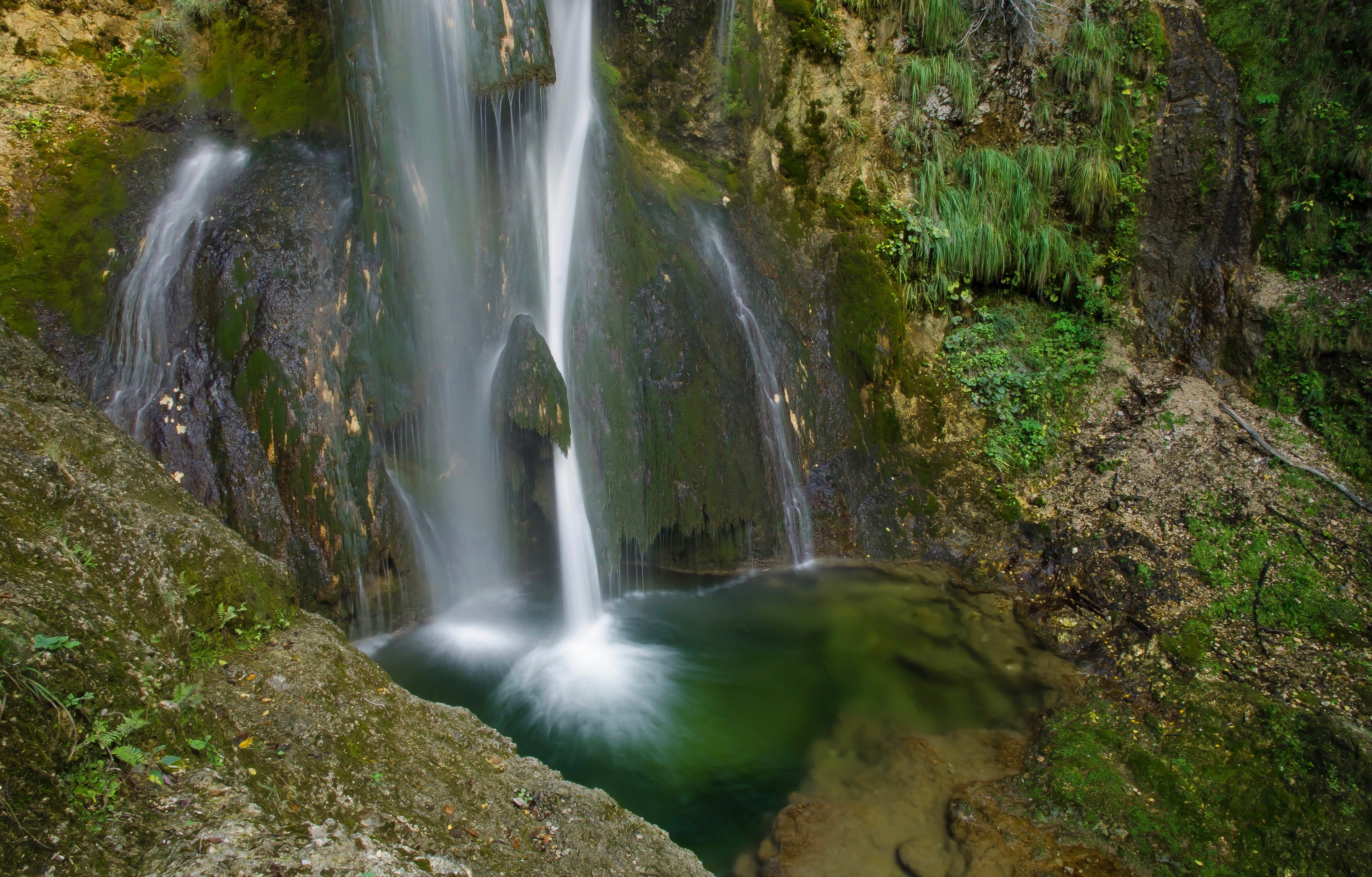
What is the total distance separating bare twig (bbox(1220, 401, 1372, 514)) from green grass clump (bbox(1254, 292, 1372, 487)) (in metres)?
0.24

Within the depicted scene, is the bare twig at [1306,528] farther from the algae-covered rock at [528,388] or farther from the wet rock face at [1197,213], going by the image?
the algae-covered rock at [528,388]

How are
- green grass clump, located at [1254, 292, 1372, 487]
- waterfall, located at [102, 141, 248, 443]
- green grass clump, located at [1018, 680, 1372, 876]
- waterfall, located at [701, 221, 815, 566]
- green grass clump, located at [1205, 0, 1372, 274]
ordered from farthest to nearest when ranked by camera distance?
1. waterfall, located at [701, 221, 815, 566]
2. green grass clump, located at [1205, 0, 1372, 274]
3. green grass clump, located at [1254, 292, 1372, 487]
4. waterfall, located at [102, 141, 248, 443]
5. green grass clump, located at [1018, 680, 1372, 876]

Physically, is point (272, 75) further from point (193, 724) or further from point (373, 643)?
point (193, 724)

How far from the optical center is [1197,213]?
25.6 feet

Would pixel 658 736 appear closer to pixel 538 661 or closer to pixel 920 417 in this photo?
pixel 538 661

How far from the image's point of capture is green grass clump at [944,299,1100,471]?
25.5 feet

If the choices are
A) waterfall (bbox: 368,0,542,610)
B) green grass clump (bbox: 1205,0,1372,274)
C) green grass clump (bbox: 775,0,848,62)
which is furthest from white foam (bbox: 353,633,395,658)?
green grass clump (bbox: 1205,0,1372,274)

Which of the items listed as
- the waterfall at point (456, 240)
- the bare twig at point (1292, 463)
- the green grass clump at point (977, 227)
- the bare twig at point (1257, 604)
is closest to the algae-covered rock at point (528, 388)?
the waterfall at point (456, 240)

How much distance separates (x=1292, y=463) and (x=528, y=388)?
275 inches

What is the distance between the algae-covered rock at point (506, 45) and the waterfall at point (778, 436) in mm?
2821

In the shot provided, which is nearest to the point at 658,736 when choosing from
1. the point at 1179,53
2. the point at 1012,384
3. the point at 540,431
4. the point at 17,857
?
the point at 540,431

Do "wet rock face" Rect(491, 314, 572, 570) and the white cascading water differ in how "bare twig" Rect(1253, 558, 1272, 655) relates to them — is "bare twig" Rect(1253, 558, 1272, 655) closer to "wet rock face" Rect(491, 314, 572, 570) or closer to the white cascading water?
the white cascading water

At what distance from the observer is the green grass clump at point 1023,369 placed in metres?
7.76

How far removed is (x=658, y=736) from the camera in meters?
5.29
